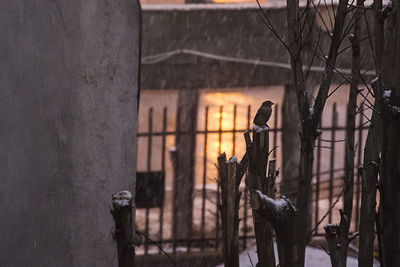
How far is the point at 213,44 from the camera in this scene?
13.2 m

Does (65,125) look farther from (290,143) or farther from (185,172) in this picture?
(185,172)

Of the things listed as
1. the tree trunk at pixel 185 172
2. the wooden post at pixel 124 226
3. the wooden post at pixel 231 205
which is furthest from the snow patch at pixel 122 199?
the tree trunk at pixel 185 172

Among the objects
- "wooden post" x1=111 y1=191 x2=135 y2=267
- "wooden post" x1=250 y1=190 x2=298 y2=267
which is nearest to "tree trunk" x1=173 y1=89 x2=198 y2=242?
"wooden post" x1=111 y1=191 x2=135 y2=267

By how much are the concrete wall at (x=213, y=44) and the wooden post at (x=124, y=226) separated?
341 inches

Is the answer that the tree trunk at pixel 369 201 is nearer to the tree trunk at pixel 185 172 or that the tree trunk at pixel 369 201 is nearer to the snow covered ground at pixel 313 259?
the snow covered ground at pixel 313 259

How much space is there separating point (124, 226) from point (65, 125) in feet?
7.87

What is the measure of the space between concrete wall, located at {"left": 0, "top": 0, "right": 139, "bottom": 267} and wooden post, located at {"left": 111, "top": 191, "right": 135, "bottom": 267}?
2.22 meters

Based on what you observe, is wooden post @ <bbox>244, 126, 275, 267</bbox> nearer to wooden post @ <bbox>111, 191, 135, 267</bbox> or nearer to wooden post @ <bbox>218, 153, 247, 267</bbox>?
wooden post @ <bbox>218, 153, 247, 267</bbox>

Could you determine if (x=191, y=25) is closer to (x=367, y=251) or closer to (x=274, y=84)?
(x=274, y=84)

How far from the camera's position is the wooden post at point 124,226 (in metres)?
4.26

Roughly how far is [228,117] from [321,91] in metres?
12.4

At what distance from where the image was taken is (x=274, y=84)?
1342cm

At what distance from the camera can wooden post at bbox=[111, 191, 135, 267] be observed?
4258 mm

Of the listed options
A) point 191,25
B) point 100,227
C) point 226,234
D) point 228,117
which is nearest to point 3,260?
point 100,227
